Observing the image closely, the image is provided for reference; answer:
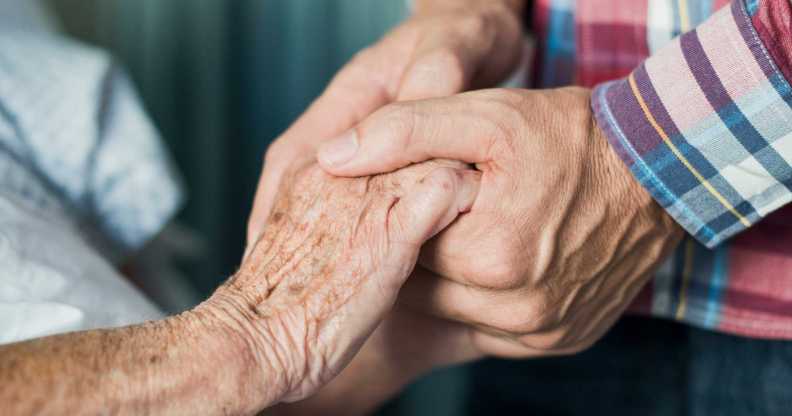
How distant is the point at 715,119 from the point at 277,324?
44 cm

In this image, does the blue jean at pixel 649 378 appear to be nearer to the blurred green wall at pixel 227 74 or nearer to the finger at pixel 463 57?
the finger at pixel 463 57

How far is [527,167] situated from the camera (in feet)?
2.50

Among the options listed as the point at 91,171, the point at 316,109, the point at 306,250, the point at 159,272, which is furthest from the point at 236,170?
the point at 306,250

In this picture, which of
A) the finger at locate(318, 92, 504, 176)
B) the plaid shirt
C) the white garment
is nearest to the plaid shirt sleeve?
the plaid shirt

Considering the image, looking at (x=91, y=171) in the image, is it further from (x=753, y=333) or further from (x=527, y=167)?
(x=753, y=333)

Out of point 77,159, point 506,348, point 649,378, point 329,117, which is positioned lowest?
point 649,378

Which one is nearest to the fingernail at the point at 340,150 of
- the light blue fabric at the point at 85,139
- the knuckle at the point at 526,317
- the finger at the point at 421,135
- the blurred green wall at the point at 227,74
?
the finger at the point at 421,135

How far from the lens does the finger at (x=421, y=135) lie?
0.76m

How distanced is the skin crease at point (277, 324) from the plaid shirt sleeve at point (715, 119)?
18 cm

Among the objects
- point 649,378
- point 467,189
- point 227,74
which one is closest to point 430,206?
point 467,189

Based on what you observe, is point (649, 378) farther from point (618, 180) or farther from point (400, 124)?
point (400, 124)

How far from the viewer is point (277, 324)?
2.30ft

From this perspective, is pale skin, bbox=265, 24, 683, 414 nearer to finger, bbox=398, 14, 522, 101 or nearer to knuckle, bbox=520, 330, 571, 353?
knuckle, bbox=520, 330, 571, 353

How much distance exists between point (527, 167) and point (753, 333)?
1.43 ft
